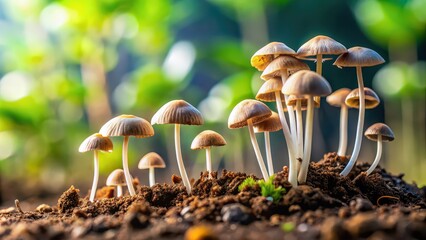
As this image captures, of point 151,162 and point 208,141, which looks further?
point 151,162

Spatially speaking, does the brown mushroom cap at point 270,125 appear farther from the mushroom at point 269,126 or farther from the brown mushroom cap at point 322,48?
the brown mushroom cap at point 322,48

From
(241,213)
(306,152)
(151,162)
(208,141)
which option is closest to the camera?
(241,213)

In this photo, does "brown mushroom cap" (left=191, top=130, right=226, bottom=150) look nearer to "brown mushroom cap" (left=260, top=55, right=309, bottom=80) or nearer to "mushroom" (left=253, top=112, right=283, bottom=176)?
"mushroom" (left=253, top=112, right=283, bottom=176)

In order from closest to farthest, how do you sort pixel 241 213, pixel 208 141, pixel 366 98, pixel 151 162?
pixel 241 213, pixel 208 141, pixel 366 98, pixel 151 162

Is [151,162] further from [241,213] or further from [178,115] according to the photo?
[241,213]

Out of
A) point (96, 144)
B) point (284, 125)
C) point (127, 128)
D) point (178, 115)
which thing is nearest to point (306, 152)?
point (284, 125)

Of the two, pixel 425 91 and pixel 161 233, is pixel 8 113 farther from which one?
pixel 425 91

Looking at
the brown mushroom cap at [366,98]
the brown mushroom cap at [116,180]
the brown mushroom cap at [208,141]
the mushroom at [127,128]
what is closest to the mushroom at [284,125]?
the brown mushroom cap at [208,141]
